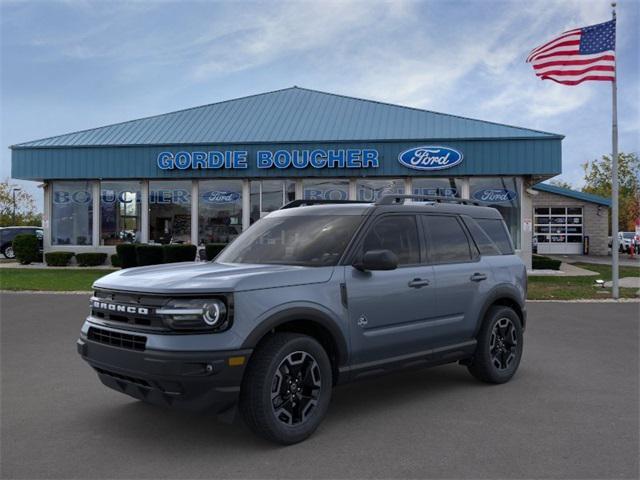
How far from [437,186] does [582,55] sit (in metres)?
9.90

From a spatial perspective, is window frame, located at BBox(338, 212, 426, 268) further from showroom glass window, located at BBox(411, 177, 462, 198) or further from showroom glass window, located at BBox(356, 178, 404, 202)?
showroom glass window, located at BBox(356, 178, 404, 202)

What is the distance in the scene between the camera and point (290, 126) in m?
26.1

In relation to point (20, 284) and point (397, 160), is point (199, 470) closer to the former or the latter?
point (20, 284)

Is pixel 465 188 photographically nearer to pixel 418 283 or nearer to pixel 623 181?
pixel 418 283

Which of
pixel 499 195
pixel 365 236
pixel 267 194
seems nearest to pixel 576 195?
pixel 499 195

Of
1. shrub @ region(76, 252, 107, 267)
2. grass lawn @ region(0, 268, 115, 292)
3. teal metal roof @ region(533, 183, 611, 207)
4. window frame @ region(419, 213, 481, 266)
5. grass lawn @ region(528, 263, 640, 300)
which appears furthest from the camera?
teal metal roof @ region(533, 183, 611, 207)

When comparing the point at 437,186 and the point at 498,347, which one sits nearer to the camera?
the point at 498,347

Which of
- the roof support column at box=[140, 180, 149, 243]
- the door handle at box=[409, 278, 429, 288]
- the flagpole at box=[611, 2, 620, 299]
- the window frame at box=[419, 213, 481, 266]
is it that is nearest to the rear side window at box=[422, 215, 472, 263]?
the window frame at box=[419, 213, 481, 266]

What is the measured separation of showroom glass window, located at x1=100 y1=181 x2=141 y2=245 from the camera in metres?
26.0

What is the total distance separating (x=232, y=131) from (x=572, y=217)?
22.9 m

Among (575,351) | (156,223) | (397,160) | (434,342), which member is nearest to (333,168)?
(397,160)

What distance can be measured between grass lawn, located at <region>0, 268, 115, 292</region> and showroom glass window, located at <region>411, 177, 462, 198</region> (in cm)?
1256

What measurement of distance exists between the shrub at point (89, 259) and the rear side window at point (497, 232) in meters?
21.3

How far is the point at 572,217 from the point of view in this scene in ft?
123
